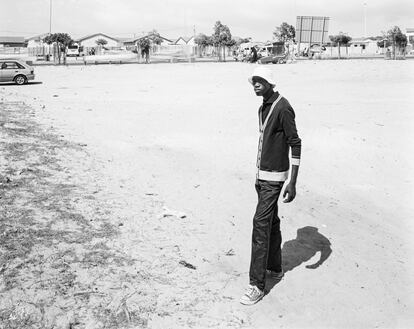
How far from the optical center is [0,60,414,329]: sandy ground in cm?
412

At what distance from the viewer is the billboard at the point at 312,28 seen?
43125 mm

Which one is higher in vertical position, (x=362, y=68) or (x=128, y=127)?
(x=362, y=68)

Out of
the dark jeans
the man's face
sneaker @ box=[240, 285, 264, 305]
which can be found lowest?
sneaker @ box=[240, 285, 264, 305]

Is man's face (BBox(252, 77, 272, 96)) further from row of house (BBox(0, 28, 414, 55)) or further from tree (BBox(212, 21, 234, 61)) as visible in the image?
row of house (BBox(0, 28, 414, 55))

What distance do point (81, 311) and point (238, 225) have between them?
8.22ft

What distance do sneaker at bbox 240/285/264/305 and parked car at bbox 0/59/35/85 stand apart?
23.4 m

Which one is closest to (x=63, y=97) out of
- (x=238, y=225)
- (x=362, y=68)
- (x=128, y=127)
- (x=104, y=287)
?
(x=128, y=127)

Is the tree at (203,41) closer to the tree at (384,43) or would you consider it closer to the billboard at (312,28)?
the billboard at (312,28)

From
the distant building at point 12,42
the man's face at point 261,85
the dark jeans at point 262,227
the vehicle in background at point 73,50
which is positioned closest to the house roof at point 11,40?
the distant building at point 12,42

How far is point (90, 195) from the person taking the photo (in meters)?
6.40

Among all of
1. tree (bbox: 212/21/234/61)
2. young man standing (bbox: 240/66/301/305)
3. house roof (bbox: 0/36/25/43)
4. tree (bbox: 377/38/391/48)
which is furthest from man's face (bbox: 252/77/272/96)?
house roof (bbox: 0/36/25/43)

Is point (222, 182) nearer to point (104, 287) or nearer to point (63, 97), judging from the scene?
point (104, 287)

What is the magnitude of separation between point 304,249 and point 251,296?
4.59 ft

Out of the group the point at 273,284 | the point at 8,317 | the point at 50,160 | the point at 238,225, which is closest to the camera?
the point at 8,317
